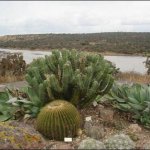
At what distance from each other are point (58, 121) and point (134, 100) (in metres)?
1.76

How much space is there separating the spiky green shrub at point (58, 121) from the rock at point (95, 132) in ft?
0.75

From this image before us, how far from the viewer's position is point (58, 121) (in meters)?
6.20

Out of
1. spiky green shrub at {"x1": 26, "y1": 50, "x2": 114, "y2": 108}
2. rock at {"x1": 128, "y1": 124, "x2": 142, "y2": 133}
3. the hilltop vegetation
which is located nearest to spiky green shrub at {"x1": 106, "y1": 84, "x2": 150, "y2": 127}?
rock at {"x1": 128, "y1": 124, "x2": 142, "y2": 133}

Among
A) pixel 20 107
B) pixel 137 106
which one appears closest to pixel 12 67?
pixel 20 107

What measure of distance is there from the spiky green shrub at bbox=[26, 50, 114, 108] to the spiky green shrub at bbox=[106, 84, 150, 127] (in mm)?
508

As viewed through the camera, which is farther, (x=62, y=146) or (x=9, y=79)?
(x=9, y=79)

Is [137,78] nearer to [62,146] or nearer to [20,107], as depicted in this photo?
[20,107]

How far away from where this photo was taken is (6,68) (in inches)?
631

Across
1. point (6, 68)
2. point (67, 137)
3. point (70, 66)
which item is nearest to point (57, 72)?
point (70, 66)

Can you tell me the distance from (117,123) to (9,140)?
2.12 metres

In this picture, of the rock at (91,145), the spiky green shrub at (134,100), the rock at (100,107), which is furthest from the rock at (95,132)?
the spiky green shrub at (134,100)

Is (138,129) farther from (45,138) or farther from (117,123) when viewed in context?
(45,138)

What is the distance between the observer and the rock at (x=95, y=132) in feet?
20.7

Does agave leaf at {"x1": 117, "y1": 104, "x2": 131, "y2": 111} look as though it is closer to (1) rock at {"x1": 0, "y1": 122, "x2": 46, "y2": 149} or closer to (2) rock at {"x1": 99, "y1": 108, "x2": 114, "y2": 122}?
(2) rock at {"x1": 99, "y1": 108, "x2": 114, "y2": 122}
